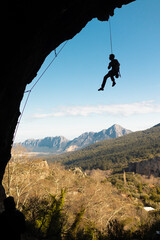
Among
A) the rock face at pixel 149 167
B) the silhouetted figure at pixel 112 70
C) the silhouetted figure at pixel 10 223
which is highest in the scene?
the silhouetted figure at pixel 112 70

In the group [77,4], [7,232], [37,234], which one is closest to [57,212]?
[37,234]

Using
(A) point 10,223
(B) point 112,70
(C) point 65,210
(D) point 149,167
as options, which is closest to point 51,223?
(C) point 65,210

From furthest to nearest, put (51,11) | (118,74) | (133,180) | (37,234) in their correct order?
(133,180)
(37,234)
(118,74)
(51,11)

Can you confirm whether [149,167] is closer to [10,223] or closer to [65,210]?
[65,210]

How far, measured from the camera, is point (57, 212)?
558 inches

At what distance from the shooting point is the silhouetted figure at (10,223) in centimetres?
290

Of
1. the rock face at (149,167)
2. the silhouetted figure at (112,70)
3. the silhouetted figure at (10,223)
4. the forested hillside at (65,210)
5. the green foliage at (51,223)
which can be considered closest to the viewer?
the silhouetted figure at (10,223)

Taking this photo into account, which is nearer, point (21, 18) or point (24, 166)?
point (21, 18)

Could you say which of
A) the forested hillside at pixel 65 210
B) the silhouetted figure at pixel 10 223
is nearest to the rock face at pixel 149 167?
the forested hillside at pixel 65 210

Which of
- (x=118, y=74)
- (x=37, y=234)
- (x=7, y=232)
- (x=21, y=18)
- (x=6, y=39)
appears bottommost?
(x=37, y=234)

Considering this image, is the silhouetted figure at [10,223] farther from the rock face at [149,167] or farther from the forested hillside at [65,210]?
the rock face at [149,167]

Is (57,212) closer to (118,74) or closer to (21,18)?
(118,74)

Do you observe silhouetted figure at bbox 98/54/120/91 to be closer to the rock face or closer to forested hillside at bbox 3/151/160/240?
forested hillside at bbox 3/151/160/240

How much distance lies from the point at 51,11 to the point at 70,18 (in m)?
2.34
